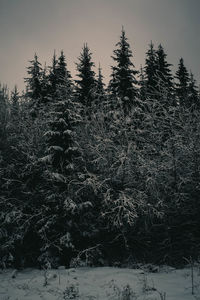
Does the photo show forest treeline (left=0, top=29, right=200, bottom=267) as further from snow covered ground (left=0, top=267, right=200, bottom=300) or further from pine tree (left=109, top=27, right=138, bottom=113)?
pine tree (left=109, top=27, right=138, bottom=113)

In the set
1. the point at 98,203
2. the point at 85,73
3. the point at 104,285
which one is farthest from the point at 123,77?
the point at 104,285

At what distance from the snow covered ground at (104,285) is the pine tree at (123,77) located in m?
11.8

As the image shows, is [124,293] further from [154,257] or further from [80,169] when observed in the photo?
[80,169]

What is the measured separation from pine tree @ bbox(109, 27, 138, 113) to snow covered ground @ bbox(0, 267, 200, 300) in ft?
38.8

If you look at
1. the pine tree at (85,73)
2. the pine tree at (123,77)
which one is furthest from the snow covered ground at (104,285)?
the pine tree at (85,73)

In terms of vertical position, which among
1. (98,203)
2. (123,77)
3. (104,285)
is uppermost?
(123,77)

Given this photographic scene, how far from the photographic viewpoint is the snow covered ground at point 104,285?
7.50 meters

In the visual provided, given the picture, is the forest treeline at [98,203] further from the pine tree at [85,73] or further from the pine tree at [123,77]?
the pine tree at [85,73]

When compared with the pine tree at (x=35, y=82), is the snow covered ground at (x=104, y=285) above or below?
below

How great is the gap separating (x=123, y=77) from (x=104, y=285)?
1482 centimetres

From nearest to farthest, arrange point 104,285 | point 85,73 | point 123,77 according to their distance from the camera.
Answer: point 104,285, point 123,77, point 85,73

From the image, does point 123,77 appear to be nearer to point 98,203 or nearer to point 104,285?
point 98,203

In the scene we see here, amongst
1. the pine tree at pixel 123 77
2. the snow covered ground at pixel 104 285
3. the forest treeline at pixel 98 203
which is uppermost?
the pine tree at pixel 123 77

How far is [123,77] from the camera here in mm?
19031
